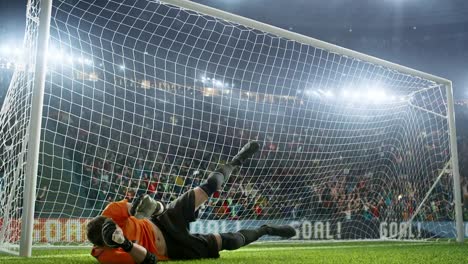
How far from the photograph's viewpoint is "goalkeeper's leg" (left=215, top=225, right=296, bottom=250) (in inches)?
186

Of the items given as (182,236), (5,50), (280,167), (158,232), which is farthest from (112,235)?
(5,50)

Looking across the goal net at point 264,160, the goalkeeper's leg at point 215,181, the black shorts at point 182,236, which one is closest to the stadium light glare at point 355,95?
the goal net at point 264,160

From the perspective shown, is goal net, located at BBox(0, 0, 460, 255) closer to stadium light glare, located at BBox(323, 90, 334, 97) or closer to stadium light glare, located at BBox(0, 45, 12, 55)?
stadium light glare, located at BBox(323, 90, 334, 97)

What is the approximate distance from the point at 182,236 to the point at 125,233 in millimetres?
587

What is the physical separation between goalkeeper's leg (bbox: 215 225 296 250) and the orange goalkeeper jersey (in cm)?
57

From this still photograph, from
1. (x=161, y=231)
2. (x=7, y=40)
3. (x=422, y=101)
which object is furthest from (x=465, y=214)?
(x=7, y=40)

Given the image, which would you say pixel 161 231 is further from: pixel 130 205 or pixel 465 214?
pixel 465 214

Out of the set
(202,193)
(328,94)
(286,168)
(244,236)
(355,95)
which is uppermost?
(328,94)

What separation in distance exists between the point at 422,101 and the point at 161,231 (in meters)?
7.27

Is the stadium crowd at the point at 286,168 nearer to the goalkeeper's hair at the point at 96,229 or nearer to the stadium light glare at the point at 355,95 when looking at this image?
the stadium light glare at the point at 355,95

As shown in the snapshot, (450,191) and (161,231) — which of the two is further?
(450,191)

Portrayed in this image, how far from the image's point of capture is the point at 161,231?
450 centimetres

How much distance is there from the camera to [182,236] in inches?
177

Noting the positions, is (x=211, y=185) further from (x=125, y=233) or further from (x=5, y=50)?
(x=5, y=50)
